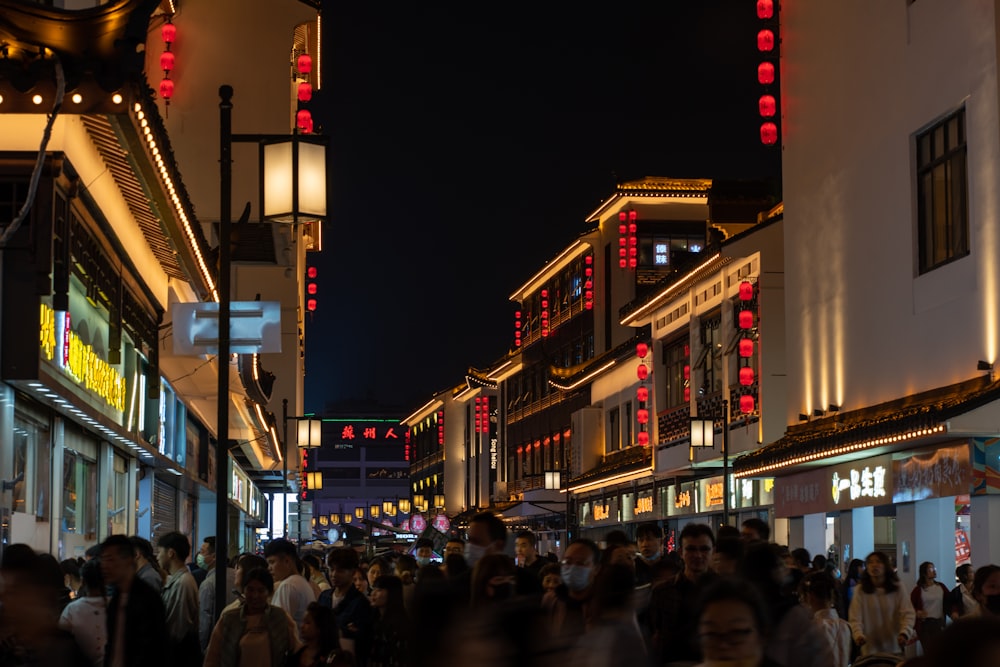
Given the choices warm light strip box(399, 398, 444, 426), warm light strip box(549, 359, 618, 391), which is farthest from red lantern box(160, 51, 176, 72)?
warm light strip box(399, 398, 444, 426)

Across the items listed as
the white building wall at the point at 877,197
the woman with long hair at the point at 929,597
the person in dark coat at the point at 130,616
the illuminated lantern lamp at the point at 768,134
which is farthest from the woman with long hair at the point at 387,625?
the illuminated lantern lamp at the point at 768,134

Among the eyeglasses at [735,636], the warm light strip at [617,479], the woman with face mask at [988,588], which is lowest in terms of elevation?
the woman with face mask at [988,588]

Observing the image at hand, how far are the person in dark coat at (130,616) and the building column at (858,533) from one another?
21054 mm

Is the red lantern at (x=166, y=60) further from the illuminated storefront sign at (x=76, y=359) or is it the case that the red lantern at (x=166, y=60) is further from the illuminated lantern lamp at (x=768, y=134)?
the illuminated storefront sign at (x=76, y=359)

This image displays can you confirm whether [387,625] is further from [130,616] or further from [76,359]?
[76,359]

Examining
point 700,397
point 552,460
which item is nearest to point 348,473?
point 552,460

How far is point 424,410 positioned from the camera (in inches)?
4355

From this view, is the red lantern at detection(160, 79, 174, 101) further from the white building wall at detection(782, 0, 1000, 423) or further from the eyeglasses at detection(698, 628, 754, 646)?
the eyeglasses at detection(698, 628, 754, 646)

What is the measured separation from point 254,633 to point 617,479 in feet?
133

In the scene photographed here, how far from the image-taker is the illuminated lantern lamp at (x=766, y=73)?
101 feet

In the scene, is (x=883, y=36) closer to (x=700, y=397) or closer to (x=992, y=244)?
(x=992, y=244)

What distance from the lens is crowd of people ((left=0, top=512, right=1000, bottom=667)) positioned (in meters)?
4.88

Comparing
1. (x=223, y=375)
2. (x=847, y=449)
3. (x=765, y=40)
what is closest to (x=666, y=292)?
(x=765, y=40)

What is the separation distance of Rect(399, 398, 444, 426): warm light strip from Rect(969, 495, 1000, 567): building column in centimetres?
8168
